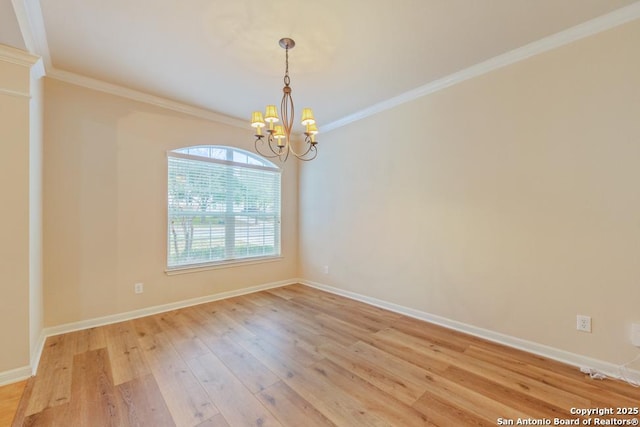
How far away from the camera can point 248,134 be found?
4.22 metres

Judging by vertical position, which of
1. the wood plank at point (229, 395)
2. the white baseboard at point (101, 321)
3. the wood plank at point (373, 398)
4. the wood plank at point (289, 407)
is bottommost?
the wood plank at point (373, 398)

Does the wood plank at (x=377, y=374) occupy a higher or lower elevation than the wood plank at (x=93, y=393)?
lower

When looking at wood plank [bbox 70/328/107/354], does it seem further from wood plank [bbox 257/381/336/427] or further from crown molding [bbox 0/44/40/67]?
crown molding [bbox 0/44/40/67]

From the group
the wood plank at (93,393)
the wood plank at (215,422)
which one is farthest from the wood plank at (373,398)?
the wood plank at (93,393)

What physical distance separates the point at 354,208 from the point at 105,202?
3.07m

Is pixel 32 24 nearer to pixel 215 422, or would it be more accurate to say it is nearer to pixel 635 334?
pixel 215 422

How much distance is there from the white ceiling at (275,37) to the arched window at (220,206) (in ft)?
3.36

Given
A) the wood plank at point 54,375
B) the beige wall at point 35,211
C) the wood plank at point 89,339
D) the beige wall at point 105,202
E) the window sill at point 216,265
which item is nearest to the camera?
the wood plank at point 54,375

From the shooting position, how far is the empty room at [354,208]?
1.90 metres

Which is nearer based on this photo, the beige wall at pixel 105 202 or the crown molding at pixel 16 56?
the crown molding at pixel 16 56

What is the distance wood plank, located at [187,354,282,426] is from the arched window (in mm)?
1736

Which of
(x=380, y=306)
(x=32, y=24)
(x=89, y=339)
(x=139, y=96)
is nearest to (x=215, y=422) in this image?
(x=89, y=339)

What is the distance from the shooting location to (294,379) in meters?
2.01

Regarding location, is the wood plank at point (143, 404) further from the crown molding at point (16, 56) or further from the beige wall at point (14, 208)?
the crown molding at point (16, 56)
